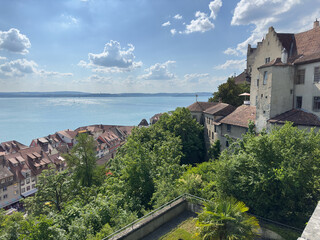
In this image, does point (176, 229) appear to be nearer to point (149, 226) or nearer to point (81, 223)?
point (149, 226)

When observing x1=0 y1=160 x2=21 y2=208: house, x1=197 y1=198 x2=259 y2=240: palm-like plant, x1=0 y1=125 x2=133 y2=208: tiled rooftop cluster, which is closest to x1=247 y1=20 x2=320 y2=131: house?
x1=197 y1=198 x2=259 y2=240: palm-like plant

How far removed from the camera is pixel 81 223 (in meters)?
12.9

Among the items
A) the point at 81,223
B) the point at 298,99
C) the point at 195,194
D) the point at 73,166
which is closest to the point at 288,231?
the point at 195,194

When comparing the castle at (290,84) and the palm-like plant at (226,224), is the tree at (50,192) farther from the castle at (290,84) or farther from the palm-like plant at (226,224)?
the castle at (290,84)

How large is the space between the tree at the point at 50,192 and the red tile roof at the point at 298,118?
2851 cm

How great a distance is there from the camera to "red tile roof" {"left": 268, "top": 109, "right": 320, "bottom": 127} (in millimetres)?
21531

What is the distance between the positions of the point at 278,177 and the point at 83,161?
28119 mm

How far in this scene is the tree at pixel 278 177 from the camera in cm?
1180

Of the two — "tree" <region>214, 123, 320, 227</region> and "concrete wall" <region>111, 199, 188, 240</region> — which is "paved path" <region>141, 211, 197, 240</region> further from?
"tree" <region>214, 123, 320, 227</region>

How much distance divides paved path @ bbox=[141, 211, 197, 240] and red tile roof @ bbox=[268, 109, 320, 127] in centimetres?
1572

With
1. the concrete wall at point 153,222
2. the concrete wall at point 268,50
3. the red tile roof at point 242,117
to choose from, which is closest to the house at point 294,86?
the concrete wall at point 268,50

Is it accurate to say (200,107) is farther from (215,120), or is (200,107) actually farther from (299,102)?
(299,102)

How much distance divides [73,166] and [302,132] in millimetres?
31361

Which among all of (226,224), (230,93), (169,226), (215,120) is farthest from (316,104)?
(230,93)
